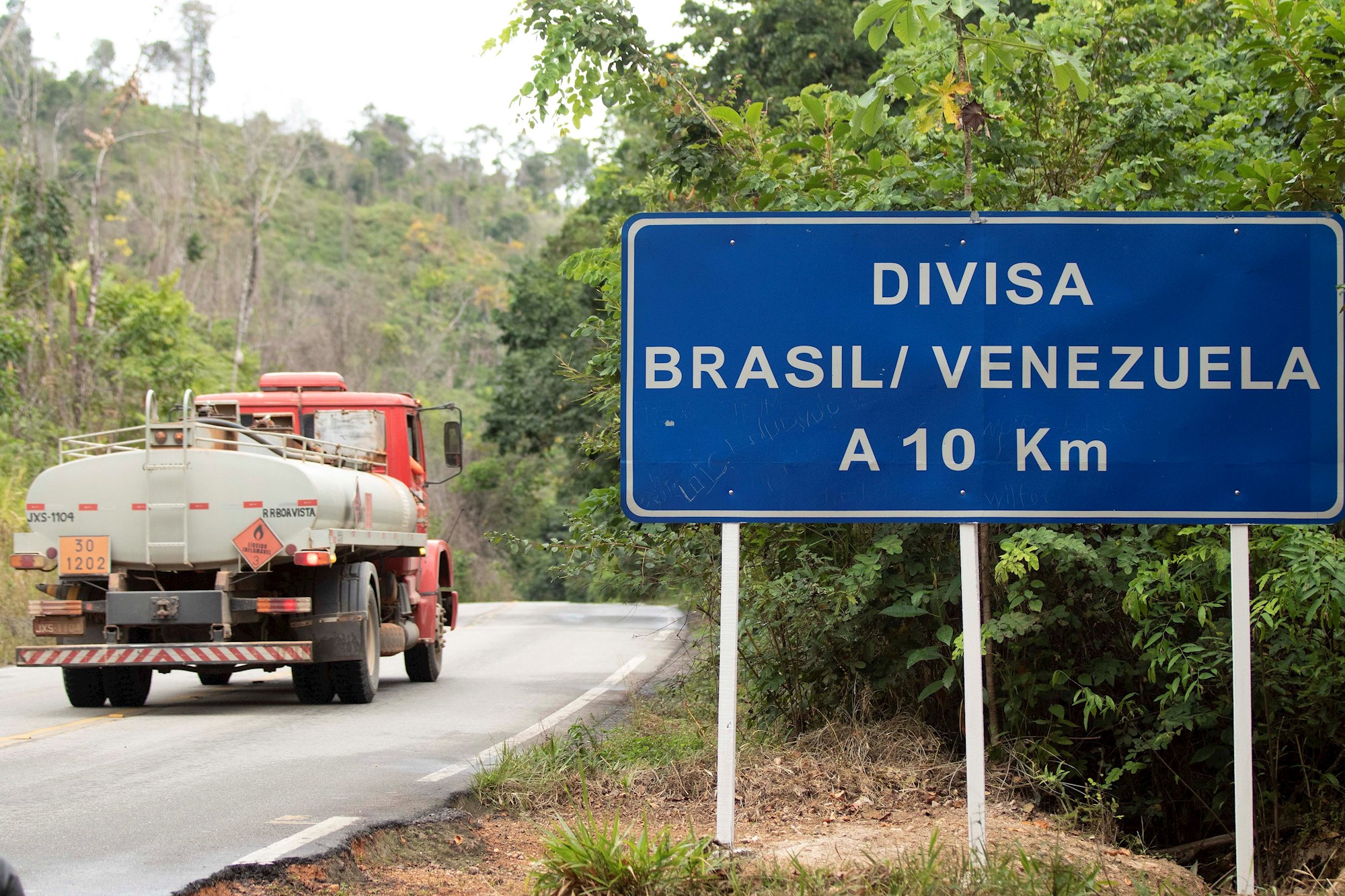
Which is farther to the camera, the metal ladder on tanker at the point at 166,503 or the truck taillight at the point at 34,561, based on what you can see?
the truck taillight at the point at 34,561

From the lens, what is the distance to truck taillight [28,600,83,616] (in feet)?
37.3

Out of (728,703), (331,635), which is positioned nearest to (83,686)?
(331,635)

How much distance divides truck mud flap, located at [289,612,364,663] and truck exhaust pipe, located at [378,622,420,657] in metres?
1.10

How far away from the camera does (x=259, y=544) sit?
1113cm

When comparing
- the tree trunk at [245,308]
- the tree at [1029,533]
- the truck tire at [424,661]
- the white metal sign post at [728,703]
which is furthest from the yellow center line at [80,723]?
the tree trunk at [245,308]

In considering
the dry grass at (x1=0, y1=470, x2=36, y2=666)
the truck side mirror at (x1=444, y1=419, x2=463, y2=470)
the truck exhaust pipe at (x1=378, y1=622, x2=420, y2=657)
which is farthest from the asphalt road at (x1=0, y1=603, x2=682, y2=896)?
the dry grass at (x1=0, y1=470, x2=36, y2=666)

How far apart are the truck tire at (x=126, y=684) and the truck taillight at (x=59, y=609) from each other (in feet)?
2.33

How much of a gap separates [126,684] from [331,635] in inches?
74.3

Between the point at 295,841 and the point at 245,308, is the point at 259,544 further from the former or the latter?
the point at 245,308

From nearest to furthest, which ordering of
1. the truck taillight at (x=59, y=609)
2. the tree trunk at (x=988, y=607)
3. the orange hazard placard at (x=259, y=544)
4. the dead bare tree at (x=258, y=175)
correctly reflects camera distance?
the tree trunk at (x=988, y=607)
the orange hazard placard at (x=259, y=544)
the truck taillight at (x=59, y=609)
the dead bare tree at (x=258, y=175)

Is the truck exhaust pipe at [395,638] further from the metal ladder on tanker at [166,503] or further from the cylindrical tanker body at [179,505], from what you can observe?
the metal ladder on tanker at [166,503]

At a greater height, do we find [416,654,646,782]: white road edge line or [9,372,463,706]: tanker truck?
[9,372,463,706]: tanker truck

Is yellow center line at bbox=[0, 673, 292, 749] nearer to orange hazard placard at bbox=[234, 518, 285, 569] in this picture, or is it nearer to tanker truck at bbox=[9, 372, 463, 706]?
tanker truck at bbox=[9, 372, 463, 706]

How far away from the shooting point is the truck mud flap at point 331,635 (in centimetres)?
1177
